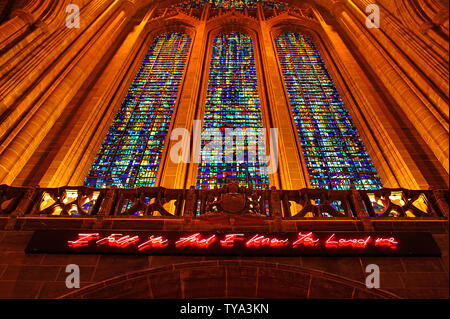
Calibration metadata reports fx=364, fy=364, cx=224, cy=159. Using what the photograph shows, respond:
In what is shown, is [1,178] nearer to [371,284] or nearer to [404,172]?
[371,284]

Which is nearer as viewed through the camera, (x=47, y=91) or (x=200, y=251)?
(x=200, y=251)

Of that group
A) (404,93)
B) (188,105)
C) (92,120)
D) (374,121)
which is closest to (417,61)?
(404,93)

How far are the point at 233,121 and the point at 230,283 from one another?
7.55 metres

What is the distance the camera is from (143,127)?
13.3 metres

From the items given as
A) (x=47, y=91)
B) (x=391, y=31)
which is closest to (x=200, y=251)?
(x=47, y=91)

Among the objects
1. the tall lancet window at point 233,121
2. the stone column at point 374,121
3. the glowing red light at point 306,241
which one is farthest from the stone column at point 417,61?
the tall lancet window at point 233,121

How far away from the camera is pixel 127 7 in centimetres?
1888

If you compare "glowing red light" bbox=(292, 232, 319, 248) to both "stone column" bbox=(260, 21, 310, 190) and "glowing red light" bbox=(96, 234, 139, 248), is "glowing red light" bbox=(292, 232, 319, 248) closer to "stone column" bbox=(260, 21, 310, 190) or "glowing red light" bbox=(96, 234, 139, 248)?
"stone column" bbox=(260, 21, 310, 190)

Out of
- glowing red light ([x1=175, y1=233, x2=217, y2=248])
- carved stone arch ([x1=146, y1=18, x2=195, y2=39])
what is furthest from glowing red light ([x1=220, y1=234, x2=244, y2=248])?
carved stone arch ([x1=146, y1=18, x2=195, y2=39])

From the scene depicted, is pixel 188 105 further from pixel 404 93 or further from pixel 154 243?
pixel 154 243

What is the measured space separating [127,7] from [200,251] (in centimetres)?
1595

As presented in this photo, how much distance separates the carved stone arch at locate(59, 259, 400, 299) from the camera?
21.5 ft

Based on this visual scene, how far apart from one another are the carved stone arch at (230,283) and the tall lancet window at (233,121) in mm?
3949

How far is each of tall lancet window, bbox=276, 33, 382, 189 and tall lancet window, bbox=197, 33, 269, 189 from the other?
5.05ft
